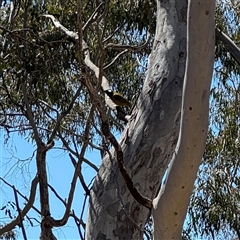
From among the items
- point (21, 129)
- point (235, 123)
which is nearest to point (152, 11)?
point (21, 129)

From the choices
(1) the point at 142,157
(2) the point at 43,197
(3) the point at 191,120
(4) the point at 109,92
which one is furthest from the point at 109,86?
(3) the point at 191,120

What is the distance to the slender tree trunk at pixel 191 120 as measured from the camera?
53.1 inches

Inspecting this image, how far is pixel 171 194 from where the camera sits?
1467 mm

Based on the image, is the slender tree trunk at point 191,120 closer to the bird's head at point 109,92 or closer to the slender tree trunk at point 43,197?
the bird's head at point 109,92

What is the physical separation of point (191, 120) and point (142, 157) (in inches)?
26.9

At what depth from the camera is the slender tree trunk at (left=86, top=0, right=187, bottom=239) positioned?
6.63 ft

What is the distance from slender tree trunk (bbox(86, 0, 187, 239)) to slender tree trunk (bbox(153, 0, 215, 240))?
0.49 metres

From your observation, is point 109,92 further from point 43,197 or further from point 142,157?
point 43,197

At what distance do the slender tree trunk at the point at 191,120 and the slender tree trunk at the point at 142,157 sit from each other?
0.49 m

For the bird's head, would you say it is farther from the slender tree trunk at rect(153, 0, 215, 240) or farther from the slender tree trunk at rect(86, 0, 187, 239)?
the slender tree trunk at rect(153, 0, 215, 240)

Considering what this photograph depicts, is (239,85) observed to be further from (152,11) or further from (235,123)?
(152,11)

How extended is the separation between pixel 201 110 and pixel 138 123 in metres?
0.73

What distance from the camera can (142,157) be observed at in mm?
2045

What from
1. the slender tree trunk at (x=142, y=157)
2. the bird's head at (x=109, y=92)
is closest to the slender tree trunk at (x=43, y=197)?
the bird's head at (x=109, y=92)
